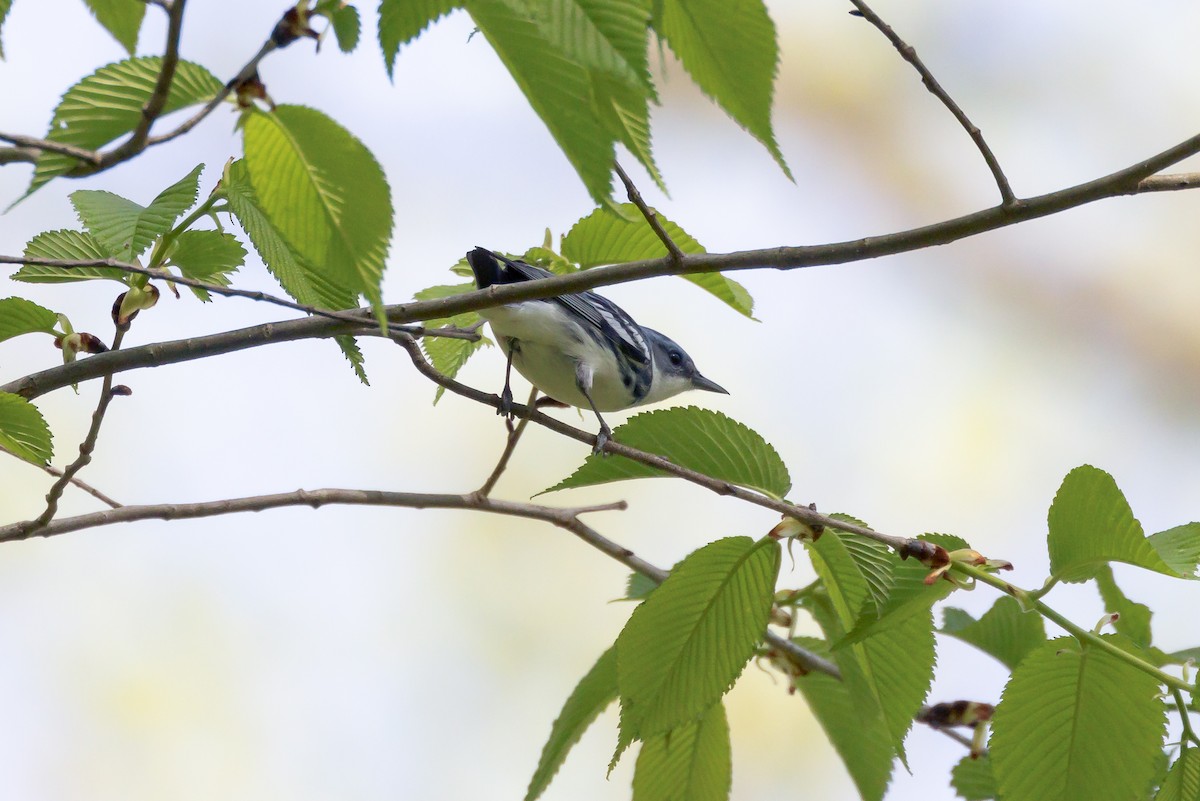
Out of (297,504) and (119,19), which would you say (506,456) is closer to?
(297,504)

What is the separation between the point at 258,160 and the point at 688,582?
594mm

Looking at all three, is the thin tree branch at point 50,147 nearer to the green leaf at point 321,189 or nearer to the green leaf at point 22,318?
the green leaf at point 321,189

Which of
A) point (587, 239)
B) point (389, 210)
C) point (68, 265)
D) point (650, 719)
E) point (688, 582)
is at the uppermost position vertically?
point (587, 239)

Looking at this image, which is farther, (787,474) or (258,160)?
(787,474)

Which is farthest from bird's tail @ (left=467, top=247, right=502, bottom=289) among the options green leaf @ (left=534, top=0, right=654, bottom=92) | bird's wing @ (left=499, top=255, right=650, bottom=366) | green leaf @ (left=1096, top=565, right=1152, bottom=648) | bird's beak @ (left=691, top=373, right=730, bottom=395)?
bird's beak @ (left=691, top=373, right=730, bottom=395)

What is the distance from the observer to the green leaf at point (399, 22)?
27.0 inches

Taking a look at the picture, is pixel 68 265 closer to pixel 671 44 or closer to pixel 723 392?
pixel 671 44

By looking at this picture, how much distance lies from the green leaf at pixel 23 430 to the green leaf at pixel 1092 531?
3.36 ft

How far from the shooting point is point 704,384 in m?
3.26

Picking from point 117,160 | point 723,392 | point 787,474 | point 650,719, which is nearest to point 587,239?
point 787,474

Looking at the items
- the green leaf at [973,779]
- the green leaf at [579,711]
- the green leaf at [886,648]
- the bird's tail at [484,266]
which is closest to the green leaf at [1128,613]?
the green leaf at [973,779]

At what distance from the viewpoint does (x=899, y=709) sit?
3.48 feet

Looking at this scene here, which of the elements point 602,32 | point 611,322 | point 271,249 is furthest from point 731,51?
point 611,322

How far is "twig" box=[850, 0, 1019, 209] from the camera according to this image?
918mm
